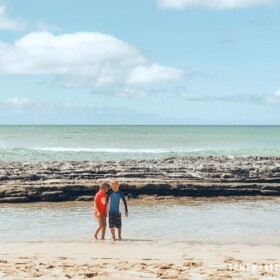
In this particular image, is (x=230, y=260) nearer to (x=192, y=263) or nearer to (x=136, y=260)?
(x=192, y=263)

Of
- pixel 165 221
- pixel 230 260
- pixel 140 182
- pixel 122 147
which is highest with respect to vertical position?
pixel 122 147

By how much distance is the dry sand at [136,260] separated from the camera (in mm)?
10273

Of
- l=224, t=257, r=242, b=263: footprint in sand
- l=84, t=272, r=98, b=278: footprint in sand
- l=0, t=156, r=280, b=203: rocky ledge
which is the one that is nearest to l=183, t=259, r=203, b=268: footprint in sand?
l=224, t=257, r=242, b=263: footprint in sand

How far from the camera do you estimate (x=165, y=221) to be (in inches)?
694

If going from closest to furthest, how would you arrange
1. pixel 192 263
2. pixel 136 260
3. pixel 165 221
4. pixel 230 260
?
pixel 192 263
pixel 136 260
pixel 230 260
pixel 165 221

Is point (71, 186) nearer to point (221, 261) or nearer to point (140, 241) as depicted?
point (140, 241)

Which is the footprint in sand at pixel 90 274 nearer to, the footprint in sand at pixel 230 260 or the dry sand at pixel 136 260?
the dry sand at pixel 136 260

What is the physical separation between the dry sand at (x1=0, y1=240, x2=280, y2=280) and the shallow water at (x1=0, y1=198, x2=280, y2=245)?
1116 millimetres

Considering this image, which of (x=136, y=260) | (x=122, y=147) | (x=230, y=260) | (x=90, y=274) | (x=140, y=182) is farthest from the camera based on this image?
(x=122, y=147)

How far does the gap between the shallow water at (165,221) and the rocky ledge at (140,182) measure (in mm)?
907

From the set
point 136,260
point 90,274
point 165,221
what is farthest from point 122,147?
point 90,274

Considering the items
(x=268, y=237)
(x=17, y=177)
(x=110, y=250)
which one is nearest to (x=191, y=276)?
(x=110, y=250)

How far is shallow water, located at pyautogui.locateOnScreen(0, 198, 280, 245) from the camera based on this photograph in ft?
49.6

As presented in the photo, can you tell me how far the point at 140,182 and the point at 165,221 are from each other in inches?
258
